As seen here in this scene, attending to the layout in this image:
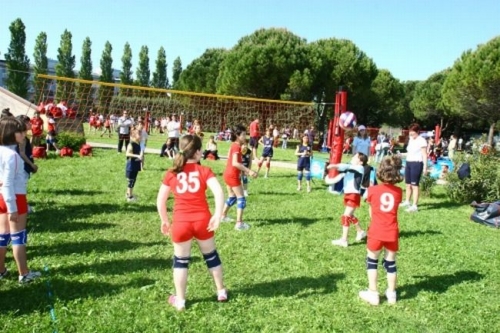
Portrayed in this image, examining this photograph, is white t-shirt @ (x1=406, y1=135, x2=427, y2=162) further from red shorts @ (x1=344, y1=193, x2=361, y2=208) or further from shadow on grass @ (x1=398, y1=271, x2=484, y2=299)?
shadow on grass @ (x1=398, y1=271, x2=484, y2=299)

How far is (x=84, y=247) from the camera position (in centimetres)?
637

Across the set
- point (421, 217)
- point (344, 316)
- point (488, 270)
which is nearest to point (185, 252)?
point (344, 316)

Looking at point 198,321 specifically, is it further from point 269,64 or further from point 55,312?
point 269,64

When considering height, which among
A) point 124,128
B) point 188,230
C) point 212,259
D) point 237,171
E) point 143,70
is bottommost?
point 212,259

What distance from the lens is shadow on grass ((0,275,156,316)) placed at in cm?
433

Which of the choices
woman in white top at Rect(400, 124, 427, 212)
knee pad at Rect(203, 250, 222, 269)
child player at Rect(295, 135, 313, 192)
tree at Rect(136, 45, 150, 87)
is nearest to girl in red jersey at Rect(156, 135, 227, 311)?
knee pad at Rect(203, 250, 222, 269)

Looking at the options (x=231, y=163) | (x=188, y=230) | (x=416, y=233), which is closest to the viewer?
(x=188, y=230)

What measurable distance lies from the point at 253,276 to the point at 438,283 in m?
2.44

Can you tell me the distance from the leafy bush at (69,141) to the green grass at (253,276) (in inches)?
309

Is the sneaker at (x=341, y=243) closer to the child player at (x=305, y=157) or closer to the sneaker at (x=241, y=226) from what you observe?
the sneaker at (x=241, y=226)

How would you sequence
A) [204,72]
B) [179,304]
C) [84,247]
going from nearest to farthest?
[179,304], [84,247], [204,72]

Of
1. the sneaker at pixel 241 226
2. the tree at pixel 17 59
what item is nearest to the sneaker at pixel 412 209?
the sneaker at pixel 241 226

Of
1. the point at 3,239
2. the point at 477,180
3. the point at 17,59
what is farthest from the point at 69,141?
the point at 17,59

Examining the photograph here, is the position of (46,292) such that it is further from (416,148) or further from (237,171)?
(416,148)
